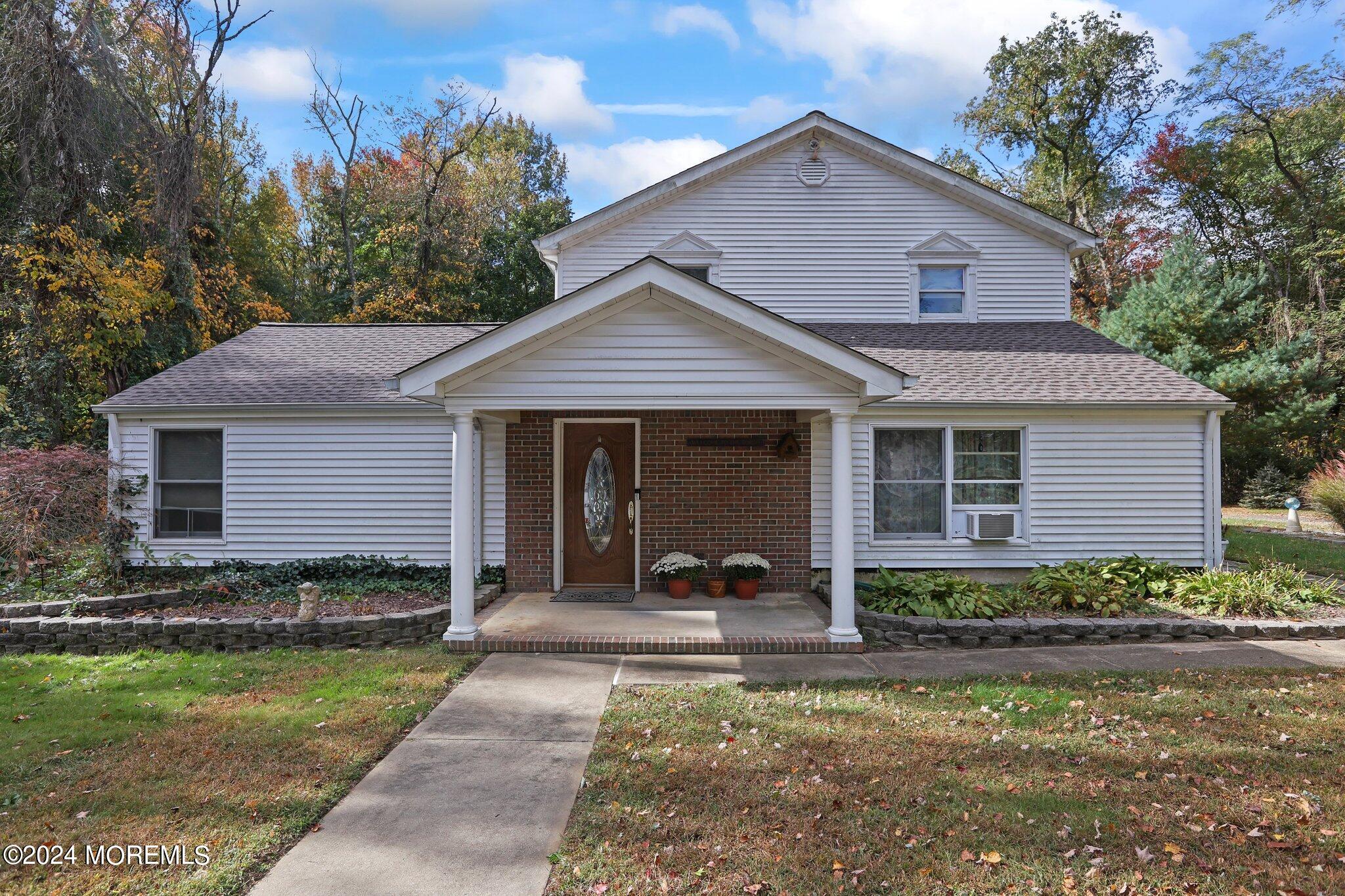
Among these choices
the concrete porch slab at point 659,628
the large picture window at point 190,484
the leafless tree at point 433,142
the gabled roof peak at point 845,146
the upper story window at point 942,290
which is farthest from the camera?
the leafless tree at point 433,142

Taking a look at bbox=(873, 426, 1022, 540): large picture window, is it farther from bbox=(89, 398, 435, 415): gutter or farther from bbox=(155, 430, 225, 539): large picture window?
bbox=(155, 430, 225, 539): large picture window

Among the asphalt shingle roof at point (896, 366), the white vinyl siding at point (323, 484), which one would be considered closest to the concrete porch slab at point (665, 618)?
the white vinyl siding at point (323, 484)

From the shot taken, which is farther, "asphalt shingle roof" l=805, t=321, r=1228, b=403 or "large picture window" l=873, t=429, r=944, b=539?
"large picture window" l=873, t=429, r=944, b=539

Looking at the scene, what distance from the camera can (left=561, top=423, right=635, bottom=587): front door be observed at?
9.30 m

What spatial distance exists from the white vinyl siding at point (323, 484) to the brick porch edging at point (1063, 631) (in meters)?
6.06

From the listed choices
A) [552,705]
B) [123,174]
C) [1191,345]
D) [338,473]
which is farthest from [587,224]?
[1191,345]

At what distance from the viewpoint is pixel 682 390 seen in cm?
685

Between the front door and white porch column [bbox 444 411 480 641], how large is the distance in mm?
→ 2348

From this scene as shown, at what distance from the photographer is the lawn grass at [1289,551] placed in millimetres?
10664

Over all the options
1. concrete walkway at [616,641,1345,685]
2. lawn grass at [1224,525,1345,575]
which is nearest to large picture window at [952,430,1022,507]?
concrete walkway at [616,641,1345,685]

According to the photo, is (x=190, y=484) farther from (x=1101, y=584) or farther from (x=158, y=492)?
(x=1101, y=584)

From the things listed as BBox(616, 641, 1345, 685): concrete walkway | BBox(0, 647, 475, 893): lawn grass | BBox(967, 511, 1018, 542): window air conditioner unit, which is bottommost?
BBox(0, 647, 475, 893): lawn grass

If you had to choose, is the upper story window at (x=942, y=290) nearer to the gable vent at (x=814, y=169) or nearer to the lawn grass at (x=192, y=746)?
the gable vent at (x=814, y=169)

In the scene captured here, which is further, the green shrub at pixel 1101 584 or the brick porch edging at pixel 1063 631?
the green shrub at pixel 1101 584
